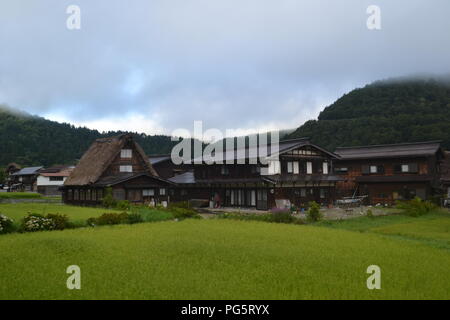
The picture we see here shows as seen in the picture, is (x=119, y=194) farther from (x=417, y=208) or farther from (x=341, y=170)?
(x=417, y=208)

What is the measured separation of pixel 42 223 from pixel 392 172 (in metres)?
32.5

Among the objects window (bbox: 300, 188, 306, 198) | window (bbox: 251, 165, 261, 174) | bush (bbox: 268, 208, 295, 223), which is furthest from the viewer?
window (bbox: 300, 188, 306, 198)

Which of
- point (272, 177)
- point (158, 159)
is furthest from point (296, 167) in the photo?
point (158, 159)

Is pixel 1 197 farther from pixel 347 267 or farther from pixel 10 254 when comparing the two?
pixel 347 267

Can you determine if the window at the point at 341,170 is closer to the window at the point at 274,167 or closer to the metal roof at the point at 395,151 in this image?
the metal roof at the point at 395,151

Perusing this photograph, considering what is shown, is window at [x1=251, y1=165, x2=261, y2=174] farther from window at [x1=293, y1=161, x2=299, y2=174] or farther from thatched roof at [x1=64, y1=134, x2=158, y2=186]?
thatched roof at [x1=64, y1=134, x2=158, y2=186]

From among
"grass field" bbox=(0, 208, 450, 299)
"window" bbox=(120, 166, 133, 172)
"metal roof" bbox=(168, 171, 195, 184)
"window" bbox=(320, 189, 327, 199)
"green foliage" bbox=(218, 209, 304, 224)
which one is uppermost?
"window" bbox=(120, 166, 133, 172)

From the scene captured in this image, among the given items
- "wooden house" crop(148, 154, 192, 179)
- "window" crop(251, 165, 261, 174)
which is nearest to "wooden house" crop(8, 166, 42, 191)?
"wooden house" crop(148, 154, 192, 179)

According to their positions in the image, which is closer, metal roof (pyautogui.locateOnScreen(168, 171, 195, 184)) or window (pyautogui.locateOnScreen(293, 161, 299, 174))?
window (pyautogui.locateOnScreen(293, 161, 299, 174))

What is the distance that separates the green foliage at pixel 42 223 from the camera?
18516 millimetres

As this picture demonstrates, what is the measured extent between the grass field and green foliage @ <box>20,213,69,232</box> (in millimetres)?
1392

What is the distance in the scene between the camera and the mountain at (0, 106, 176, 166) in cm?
9438

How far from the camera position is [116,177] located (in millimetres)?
38000
